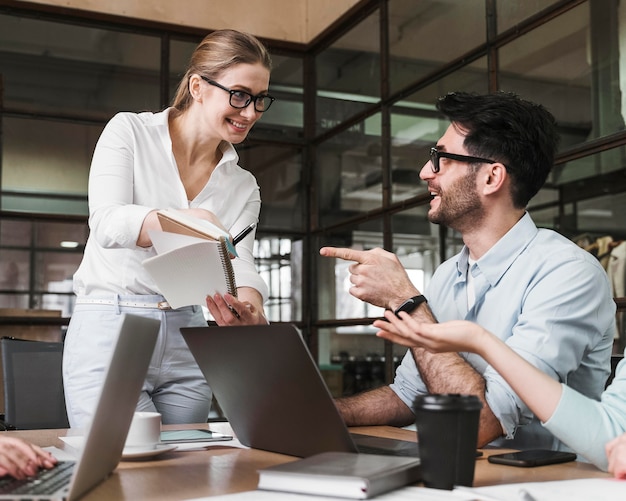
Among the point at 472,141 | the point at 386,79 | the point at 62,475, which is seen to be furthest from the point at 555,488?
the point at 386,79

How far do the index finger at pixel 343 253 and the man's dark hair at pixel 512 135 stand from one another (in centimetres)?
49

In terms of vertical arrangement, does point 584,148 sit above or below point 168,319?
above

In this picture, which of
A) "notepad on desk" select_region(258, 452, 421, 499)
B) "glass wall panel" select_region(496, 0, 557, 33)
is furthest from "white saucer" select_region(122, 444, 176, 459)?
"glass wall panel" select_region(496, 0, 557, 33)

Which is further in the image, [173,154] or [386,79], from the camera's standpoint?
[386,79]

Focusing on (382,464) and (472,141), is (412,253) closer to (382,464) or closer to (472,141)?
(472,141)

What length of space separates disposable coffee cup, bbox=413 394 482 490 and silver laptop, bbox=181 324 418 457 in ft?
0.53

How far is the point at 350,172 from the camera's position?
4.76 metres

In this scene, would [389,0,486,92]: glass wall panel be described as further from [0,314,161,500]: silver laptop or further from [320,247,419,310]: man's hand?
[0,314,161,500]: silver laptop

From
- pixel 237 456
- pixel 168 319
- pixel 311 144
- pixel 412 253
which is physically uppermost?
pixel 311 144

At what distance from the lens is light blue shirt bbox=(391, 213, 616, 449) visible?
1.46 meters

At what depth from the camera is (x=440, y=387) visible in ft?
4.87

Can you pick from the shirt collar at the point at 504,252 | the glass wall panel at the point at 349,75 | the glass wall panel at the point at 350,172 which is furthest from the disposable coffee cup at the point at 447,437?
the glass wall panel at the point at 349,75

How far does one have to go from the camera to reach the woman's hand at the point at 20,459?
1.01 metres

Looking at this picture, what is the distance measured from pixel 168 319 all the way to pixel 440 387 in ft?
2.24
